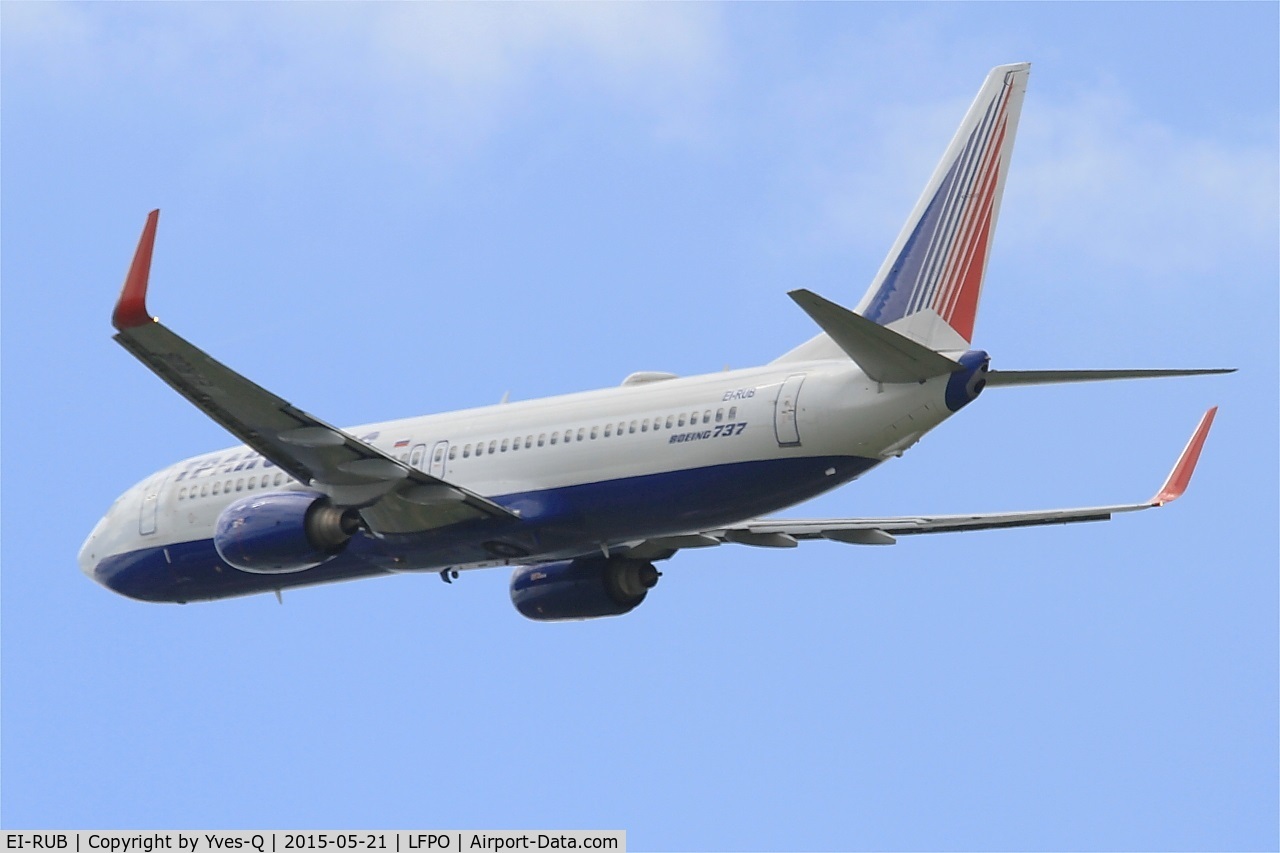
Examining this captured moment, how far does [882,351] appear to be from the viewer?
37.2m

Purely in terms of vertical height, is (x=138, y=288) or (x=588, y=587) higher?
(x=138, y=288)

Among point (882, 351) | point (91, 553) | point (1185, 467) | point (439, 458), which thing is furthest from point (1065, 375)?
point (91, 553)

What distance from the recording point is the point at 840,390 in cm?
3844

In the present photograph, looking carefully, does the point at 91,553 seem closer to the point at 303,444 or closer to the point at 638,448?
the point at 303,444

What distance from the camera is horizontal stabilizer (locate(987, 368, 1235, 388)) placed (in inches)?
1353

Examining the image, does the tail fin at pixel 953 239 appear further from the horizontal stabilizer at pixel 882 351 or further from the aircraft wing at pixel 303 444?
the aircraft wing at pixel 303 444

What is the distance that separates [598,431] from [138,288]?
916cm

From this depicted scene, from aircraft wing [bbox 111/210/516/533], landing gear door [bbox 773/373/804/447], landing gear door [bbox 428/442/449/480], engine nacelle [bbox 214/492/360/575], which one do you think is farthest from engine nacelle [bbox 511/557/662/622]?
landing gear door [bbox 773/373/804/447]

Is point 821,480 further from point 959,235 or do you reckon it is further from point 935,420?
point 959,235

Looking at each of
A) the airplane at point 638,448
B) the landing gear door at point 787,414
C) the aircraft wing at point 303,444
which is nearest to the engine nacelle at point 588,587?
the airplane at point 638,448

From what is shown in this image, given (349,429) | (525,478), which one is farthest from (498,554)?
(349,429)

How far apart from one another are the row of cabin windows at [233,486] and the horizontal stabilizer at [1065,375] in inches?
600

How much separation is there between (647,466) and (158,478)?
12610 millimetres

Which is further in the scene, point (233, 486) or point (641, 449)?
point (233, 486)
